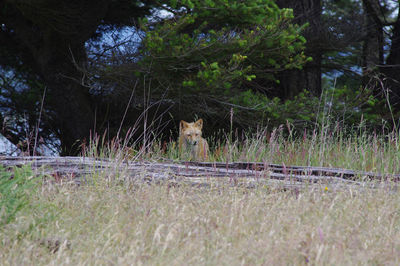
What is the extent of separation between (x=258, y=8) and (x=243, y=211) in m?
5.95

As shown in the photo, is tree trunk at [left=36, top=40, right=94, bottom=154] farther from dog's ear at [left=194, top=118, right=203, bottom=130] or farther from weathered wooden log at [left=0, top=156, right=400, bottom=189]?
weathered wooden log at [left=0, top=156, right=400, bottom=189]

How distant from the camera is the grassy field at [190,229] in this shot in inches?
93.4

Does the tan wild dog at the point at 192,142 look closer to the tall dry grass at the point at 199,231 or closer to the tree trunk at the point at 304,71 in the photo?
the tall dry grass at the point at 199,231

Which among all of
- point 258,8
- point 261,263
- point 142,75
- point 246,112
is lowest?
point 261,263

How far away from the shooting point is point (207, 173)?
15.7 ft

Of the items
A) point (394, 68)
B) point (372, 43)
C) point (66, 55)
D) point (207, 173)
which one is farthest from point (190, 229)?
point (372, 43)

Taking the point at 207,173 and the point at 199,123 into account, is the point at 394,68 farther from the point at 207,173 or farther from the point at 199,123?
the point at 207,173

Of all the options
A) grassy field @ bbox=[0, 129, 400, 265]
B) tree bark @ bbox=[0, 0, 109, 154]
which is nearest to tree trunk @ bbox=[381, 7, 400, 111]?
tree bark @ bbox=[0, 0, 109, 154]

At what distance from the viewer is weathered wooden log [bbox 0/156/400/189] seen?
444 centimetres

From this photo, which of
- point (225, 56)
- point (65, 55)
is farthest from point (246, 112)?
point (65, 55)

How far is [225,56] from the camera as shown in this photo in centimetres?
820

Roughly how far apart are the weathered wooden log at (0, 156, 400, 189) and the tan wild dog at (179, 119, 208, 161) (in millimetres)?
1991

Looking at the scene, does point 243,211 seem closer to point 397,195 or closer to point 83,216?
point 83,216

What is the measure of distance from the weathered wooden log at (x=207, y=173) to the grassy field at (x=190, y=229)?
1.55ft
